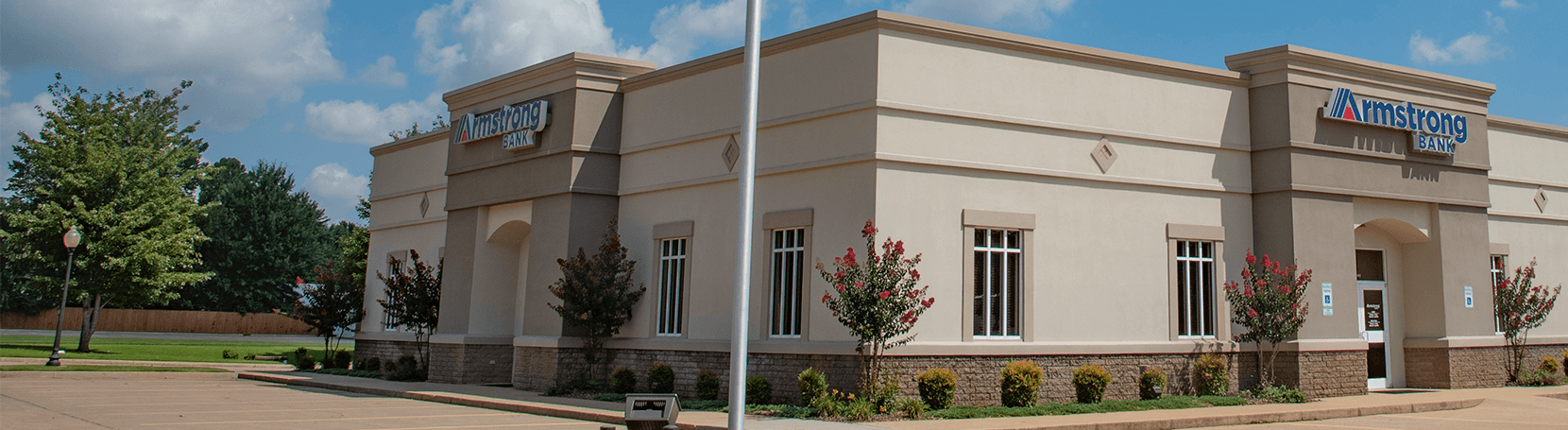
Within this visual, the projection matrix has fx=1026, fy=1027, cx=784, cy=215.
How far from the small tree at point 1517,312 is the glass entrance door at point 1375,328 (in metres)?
2.94

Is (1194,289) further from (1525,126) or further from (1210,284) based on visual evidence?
(1525,126)

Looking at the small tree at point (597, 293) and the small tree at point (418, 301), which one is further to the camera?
the small tree at point (418, 301)

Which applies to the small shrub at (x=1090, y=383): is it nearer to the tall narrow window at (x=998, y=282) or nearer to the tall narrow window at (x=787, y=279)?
the tall narrow window at (x=998, y=282)

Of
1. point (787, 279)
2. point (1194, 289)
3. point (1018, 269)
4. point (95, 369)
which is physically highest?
point (1018, 269)

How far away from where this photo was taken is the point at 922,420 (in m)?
15.1

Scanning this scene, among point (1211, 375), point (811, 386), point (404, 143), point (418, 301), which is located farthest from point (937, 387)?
point (404, 143)

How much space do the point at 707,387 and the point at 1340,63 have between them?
13768 mm

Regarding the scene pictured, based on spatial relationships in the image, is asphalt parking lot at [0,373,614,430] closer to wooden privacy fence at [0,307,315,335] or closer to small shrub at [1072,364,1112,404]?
small shrub at [1072,364,1112,404]

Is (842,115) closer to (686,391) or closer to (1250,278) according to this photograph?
(686,391)

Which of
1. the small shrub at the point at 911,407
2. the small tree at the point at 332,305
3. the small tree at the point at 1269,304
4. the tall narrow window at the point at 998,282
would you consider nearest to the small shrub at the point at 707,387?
the small shrub at the point at 911,407

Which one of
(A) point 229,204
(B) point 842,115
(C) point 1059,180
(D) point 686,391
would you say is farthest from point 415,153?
(A) point 229,204

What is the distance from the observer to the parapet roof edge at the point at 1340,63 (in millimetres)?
19625

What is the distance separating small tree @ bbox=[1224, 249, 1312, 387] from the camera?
18230 mm

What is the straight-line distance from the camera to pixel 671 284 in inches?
797
